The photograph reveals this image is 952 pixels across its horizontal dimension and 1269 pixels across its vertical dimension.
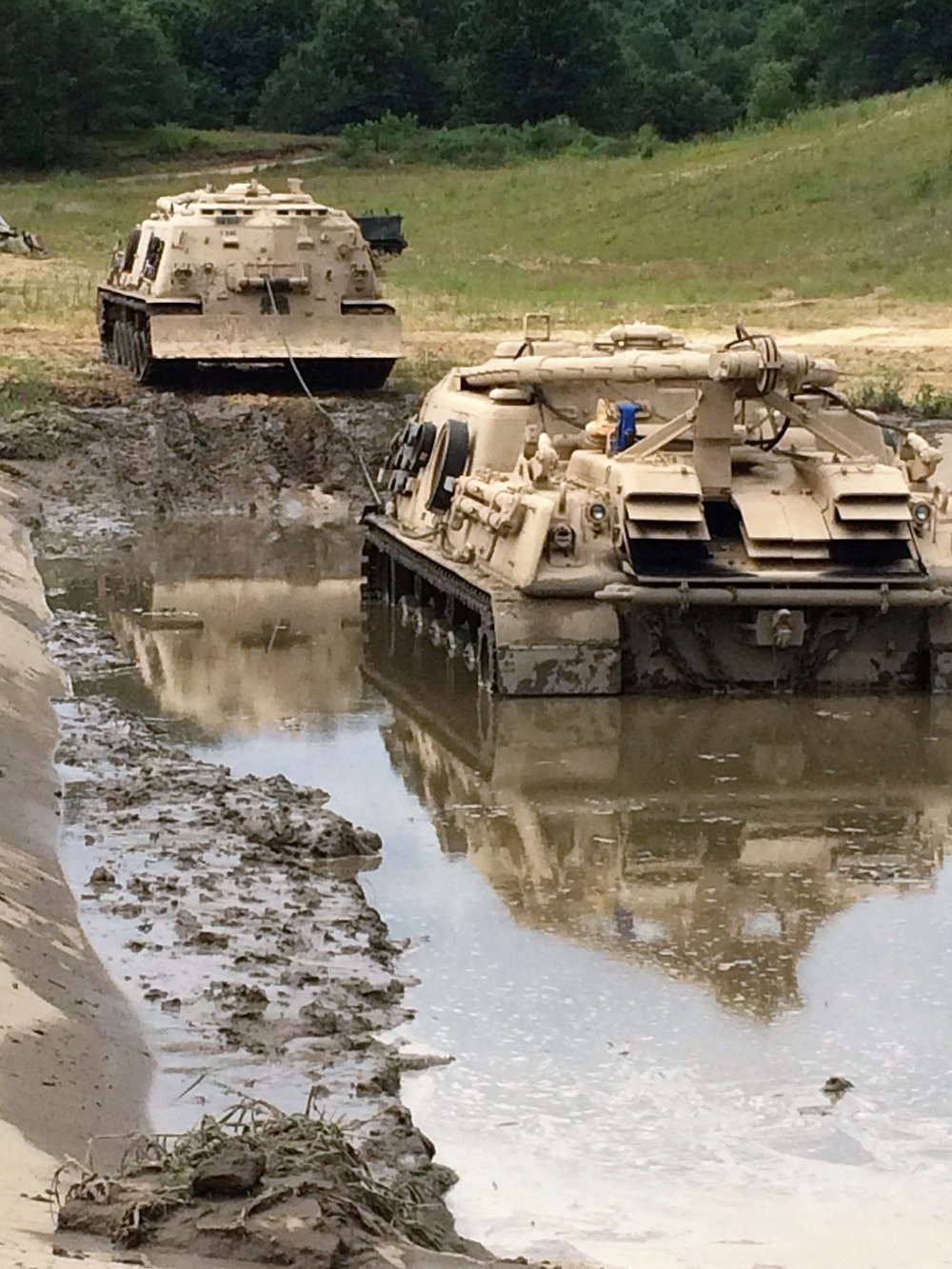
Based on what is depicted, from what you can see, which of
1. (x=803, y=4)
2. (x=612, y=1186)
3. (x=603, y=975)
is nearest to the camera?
(x=612, y=1186)

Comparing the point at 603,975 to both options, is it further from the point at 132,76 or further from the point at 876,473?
the point at 132,76

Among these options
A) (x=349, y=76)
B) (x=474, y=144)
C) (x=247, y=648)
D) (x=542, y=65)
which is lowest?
(x=474, y=144)

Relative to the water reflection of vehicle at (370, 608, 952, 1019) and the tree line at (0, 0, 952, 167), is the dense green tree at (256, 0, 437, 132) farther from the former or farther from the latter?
the water reflection of vehicle at (370, 608, 952, 1019)

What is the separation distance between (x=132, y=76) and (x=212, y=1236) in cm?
5529

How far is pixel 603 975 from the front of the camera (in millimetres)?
8547

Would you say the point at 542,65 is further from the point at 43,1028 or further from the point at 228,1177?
the point at 228,1177

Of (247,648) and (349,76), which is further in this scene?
(349,76)

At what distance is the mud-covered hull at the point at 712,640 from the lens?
12789 millimetres

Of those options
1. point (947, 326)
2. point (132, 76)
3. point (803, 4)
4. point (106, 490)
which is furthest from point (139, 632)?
point (803, 4)

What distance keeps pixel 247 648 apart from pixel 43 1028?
7938 millimetres

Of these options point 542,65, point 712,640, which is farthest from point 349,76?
point 712,640

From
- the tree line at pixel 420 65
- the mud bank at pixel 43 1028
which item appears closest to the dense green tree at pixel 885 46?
the tree line at pixel 420 65

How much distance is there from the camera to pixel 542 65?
6406 cm

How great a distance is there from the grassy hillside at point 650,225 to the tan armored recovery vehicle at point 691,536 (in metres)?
13.5
